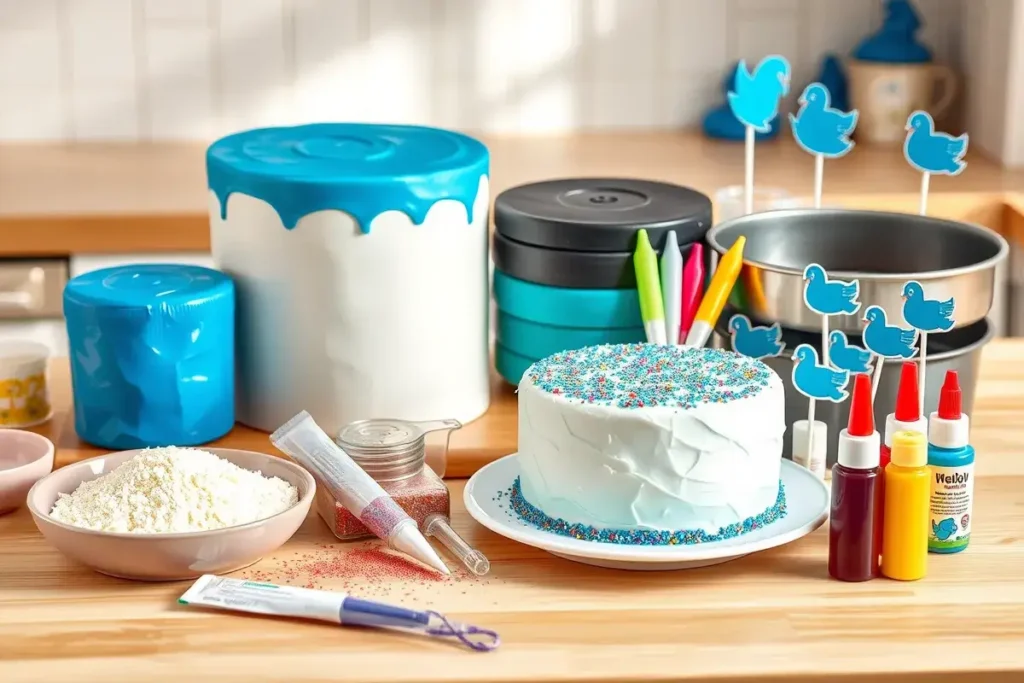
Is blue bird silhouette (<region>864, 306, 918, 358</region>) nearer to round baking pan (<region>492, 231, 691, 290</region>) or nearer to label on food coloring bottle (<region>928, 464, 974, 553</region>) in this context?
label on food coloring bottle (<region>928, 464, 974, 553</region>)

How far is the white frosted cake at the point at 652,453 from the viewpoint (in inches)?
41.8

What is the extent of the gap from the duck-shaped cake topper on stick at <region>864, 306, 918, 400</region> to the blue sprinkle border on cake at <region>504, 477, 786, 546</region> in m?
0.16

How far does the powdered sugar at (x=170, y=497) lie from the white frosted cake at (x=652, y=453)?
217mm

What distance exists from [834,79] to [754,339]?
1.71 metres

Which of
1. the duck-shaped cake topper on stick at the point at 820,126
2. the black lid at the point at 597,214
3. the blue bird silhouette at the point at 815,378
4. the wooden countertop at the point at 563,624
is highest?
the duck-shaped cake topper on stick at the point at 820,126

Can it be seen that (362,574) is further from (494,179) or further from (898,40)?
(898,40)

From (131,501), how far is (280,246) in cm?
34

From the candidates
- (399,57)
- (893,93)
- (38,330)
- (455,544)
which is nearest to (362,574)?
(455,544)

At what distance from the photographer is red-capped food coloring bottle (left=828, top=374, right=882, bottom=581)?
1044mm

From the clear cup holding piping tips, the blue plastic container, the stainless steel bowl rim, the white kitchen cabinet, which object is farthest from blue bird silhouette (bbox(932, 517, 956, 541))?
the white kitchen cabinet

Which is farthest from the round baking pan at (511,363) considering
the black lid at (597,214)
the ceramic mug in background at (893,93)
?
the ceramic mug in background at (893,93)

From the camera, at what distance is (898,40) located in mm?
2771

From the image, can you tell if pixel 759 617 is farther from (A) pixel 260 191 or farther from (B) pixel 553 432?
(A) pixel 260 191

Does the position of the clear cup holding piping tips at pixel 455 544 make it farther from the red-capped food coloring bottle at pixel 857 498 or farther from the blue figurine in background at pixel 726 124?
the blue figurine in background at pixel 726 124
